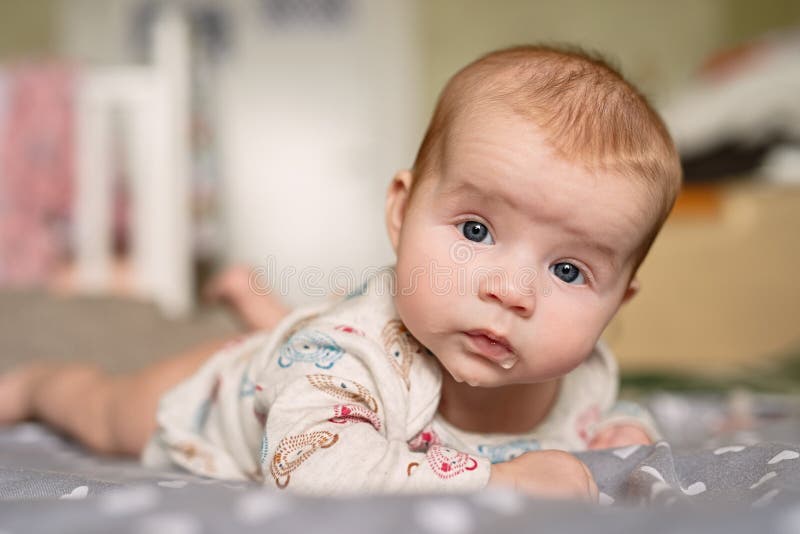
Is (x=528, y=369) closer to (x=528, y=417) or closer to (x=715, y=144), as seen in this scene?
(x=528, y=417)

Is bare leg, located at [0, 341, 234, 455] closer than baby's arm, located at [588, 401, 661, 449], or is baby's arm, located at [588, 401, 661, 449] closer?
baby's arm, located at [588, 401, 661, 449]

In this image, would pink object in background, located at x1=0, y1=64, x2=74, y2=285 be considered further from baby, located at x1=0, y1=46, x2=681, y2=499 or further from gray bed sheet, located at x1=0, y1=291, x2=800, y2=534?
baby, located at x1=0, y1=46, x2=681, y2=499

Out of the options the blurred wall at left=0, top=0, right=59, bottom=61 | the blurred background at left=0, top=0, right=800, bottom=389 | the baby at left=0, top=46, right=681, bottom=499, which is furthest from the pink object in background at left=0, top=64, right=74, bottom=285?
the blurred wall at left=0, top=0, right=59, bottom=61

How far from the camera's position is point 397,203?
2.74 feet

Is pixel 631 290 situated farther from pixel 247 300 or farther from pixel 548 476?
pixel 247 300

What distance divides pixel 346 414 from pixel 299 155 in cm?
480

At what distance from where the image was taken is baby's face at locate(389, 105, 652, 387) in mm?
688

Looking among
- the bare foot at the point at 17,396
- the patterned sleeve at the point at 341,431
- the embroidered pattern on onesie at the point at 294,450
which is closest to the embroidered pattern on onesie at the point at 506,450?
the patterned sleeve at the point at 341,431

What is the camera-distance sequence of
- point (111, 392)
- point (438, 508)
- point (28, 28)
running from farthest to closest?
point (28, 28)
point (111, 392)
point (438, 508)

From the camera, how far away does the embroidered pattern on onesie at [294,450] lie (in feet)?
2.16

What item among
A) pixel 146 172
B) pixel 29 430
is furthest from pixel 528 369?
pixel 146 172

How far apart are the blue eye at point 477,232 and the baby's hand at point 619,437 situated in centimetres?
35

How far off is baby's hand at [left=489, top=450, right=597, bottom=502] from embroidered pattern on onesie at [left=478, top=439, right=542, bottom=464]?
0.13 m

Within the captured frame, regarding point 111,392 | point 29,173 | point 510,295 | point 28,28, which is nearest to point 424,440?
point 510,295
